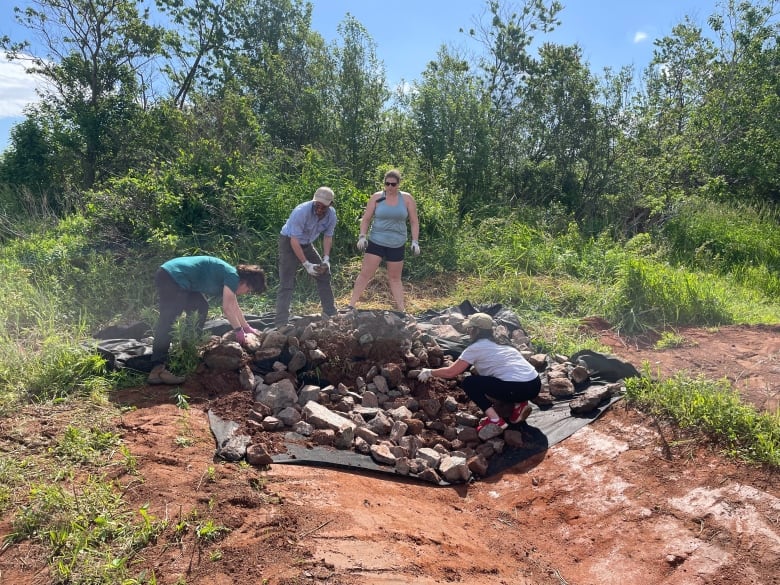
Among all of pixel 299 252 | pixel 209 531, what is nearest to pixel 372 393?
pixel 299 252

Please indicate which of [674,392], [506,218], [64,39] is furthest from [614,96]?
[64,39]

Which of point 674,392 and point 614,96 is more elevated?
point 614,96

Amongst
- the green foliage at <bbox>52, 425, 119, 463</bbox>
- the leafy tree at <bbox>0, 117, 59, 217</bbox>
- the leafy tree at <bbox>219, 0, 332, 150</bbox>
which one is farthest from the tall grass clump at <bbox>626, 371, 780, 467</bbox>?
the leafy tree at <bbox>0, 117, 59, 217</bbox>

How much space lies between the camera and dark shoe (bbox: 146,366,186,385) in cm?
395

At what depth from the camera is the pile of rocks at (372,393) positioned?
360 centimetres

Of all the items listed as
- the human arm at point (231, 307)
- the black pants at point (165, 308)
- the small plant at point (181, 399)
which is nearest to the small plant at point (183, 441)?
the small plant at point (181, 399)

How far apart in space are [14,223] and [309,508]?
9.88m

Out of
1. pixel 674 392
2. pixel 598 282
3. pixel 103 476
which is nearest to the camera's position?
pixel 103 476

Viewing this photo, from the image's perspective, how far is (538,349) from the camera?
5.27 m

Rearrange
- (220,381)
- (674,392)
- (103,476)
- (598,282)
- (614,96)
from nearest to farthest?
(103,476) → (674,392) → (220,381) → (598,282) → (614,96)

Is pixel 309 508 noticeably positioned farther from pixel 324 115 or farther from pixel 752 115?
pixel 752 115

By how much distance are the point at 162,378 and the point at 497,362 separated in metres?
2.45

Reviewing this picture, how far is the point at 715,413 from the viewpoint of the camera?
11.5ft

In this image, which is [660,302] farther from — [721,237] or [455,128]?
[455,128]
